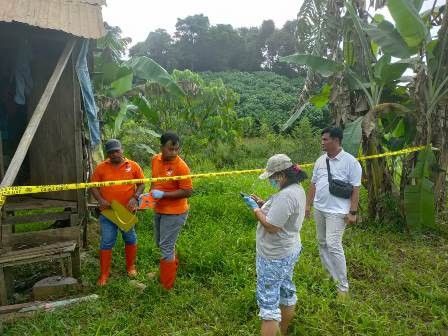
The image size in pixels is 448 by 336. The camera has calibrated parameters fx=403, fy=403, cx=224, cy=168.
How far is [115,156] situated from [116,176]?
0.21 m

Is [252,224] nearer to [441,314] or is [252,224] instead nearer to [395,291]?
[395,291]

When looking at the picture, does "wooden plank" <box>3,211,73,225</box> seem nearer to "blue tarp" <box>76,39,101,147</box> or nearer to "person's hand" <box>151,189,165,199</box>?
"blue tarp" <box>76,39,101,147</box>

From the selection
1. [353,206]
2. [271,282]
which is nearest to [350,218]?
[353,206]

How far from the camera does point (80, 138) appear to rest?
5.08 meters

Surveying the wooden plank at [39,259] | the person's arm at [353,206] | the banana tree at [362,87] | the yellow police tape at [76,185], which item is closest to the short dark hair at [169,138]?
the yellow police tape at [76,185]

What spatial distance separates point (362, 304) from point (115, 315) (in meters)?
2.31

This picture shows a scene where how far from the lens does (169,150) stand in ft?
13.1

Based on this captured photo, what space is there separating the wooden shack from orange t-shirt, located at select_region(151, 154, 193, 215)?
3.70ft

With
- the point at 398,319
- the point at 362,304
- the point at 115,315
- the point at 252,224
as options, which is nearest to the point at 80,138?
the point at 115,315

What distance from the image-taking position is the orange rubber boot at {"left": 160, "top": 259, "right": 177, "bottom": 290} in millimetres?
4195

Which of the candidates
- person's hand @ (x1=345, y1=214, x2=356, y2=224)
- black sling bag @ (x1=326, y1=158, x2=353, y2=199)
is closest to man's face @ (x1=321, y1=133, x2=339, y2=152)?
black sling bag @ (x1=326, y1=158, x2=353, y2=199)

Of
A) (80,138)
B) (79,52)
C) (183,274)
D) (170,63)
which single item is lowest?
(183,274)

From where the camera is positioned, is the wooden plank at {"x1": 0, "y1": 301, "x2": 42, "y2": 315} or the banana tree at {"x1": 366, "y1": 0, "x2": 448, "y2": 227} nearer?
the wooden plank at {"x1": 0, "y1": 301, "x2": 42, "y2": 315}

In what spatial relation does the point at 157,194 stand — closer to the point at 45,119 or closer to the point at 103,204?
the point at 103,204
